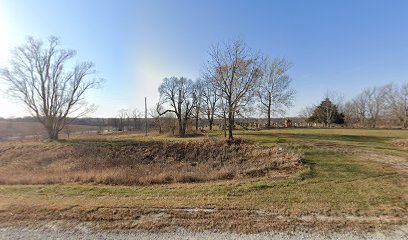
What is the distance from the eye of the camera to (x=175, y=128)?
129ft

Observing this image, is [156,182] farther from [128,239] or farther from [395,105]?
[395,105]

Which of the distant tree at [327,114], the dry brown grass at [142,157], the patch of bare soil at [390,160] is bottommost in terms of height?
the dry brown grass at [142,157]

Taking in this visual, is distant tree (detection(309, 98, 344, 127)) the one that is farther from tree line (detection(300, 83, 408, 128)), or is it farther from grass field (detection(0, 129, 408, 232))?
grass field (detection(0, 129, 408, 232))

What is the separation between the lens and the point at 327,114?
5466 cm

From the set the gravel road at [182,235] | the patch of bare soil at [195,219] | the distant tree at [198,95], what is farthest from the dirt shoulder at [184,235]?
the distant tree at [198,95]

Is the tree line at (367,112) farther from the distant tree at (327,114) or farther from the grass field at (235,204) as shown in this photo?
the grass field at (235,204)

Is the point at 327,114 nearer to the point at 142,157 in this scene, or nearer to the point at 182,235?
the point at 142,157

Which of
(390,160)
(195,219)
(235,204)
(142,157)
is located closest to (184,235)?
(195,219)

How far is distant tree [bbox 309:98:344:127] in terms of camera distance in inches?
2191

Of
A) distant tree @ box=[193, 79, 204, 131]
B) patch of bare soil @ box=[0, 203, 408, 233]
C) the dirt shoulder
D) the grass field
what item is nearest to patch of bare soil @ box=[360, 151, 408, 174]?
the grass field

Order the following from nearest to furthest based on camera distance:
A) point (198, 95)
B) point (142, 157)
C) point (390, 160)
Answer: point (390, 160), point (142, 157), point (198, 95)

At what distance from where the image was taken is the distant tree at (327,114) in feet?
183

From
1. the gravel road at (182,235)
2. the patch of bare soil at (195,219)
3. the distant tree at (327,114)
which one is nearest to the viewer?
the gravel road at (182,235)

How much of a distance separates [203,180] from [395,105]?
72374mm
